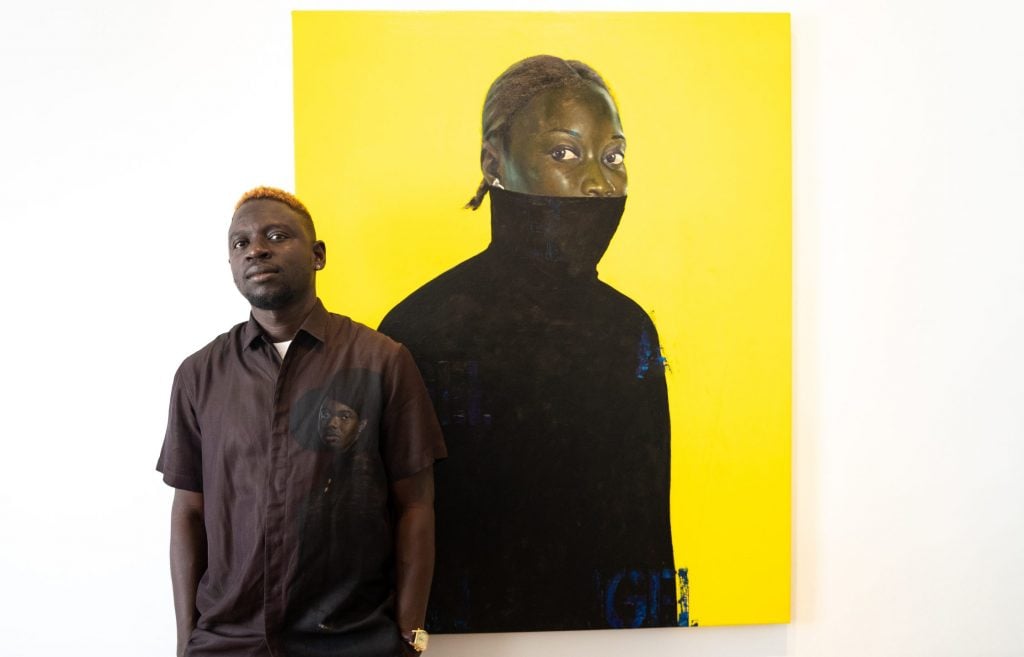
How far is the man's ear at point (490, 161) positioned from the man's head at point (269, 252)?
53cm

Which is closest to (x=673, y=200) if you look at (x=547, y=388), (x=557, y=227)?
(x=557, y=227)

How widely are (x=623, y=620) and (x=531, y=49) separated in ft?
4.92

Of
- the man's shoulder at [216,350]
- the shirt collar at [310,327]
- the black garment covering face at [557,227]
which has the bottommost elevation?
the man's shoulder at [216,350]

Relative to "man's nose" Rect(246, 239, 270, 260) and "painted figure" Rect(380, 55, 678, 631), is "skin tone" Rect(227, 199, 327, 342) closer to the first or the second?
"man's nose" Rect(246, 239, 270, 260)

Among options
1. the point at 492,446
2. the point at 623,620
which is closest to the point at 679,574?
the point at 623,620

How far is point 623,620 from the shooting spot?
1873 mm

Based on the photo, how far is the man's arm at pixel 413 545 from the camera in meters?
1.53

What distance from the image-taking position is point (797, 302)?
1.96 m

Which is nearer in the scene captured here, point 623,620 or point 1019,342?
point 623,620

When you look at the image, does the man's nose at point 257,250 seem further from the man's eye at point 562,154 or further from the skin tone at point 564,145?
the man's eye at point 562,154

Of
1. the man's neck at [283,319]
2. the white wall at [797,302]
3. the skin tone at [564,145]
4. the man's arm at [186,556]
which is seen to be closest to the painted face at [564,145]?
the skin tone at [564,145]

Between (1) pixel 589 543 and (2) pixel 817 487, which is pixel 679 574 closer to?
(1) pixel 589 543

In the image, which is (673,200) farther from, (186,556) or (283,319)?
(186,556)

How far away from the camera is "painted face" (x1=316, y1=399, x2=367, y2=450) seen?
4.86ft
